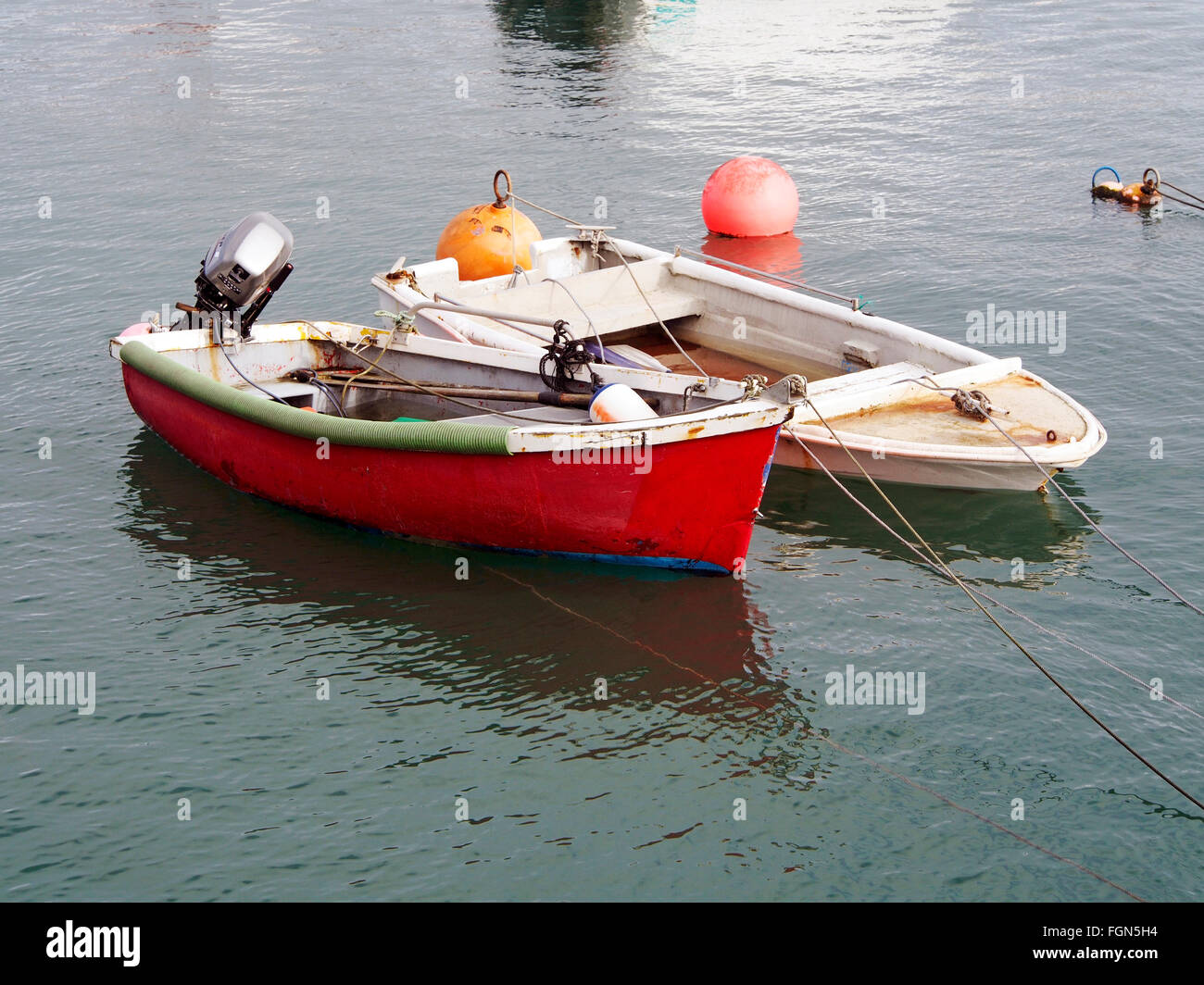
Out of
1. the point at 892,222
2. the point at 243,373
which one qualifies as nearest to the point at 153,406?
the point at 243,373

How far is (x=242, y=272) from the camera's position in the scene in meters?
11.3

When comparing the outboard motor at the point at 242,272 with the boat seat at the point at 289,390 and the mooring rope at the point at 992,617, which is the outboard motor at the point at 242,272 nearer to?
the boat seat at the point at 289,390

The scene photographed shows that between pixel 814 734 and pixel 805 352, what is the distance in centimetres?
543

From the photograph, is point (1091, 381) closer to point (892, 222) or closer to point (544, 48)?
point (892, 222)

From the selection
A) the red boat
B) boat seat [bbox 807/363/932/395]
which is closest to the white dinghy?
boat seat [bbox 807/363/932/395]

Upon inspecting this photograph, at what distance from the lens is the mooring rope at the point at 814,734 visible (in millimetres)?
6918

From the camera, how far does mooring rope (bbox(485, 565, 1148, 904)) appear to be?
22.7 ft

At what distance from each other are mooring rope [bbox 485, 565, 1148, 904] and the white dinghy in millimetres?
1863

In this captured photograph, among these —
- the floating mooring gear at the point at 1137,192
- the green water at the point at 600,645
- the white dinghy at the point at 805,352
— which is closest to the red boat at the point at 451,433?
the green water at the point at 600,645

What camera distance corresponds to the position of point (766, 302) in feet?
42.4

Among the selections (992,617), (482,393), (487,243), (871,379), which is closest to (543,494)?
(482,393)
